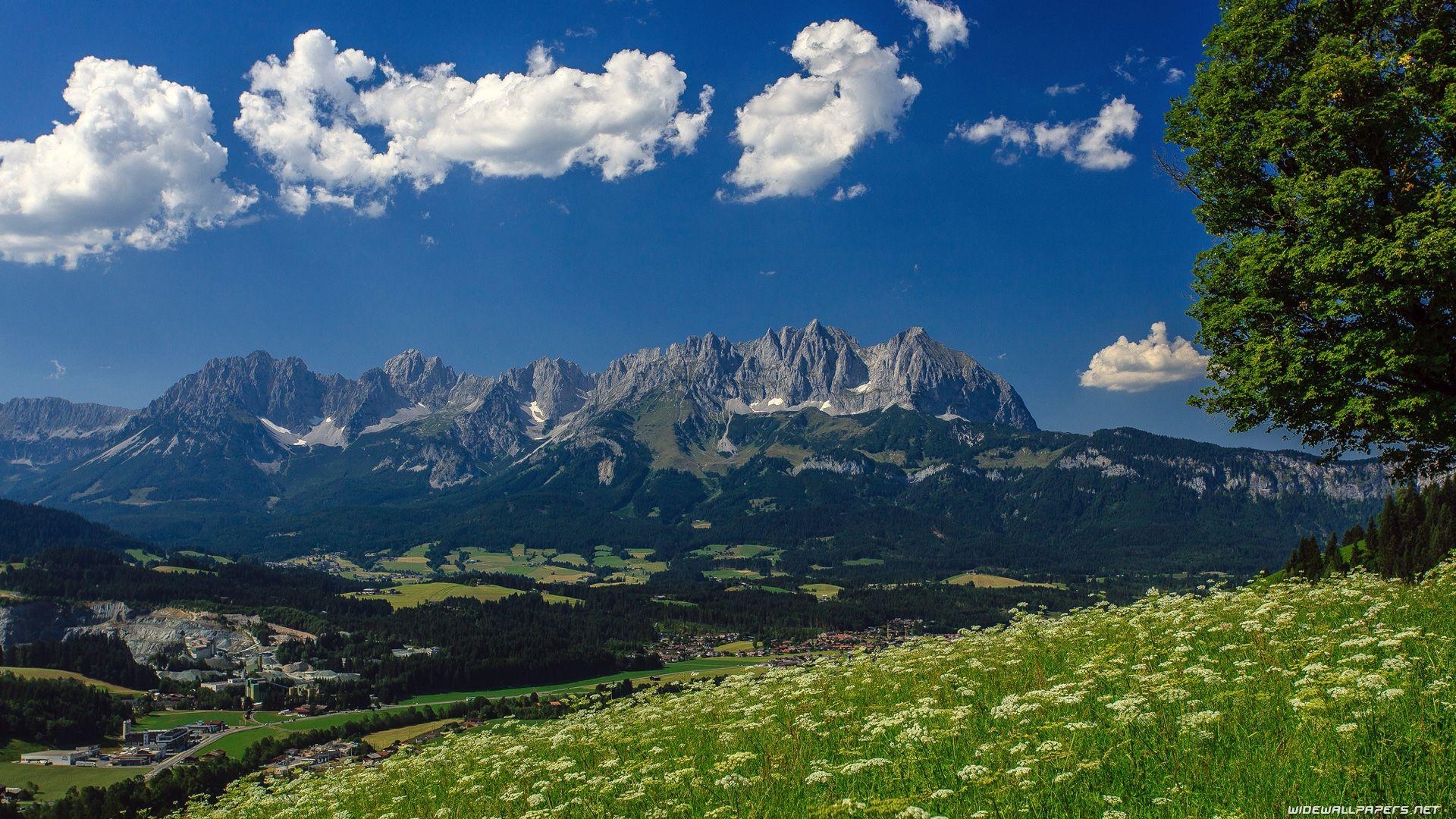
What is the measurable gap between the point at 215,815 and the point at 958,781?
665 inches

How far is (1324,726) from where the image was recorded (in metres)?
7.99

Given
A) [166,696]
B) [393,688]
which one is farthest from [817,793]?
[166,696]

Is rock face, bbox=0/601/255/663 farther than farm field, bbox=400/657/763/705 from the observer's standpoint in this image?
Yes

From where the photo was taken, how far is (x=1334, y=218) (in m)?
17.5

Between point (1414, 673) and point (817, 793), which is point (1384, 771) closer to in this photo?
point (1414, 673)

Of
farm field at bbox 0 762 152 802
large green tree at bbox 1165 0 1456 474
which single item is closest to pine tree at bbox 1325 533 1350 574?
large green tree at bbox 1165 0 1456 474

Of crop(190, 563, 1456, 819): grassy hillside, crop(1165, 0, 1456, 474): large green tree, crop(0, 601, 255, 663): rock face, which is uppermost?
crop(1165, 0, 1456, 474): large green tree

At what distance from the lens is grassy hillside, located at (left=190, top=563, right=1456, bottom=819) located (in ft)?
25.5

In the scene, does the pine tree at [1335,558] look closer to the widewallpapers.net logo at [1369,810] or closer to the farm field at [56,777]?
the widewallpapers.net logo at [1369,810]

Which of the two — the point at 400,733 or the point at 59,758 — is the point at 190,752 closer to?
the point at 59,758

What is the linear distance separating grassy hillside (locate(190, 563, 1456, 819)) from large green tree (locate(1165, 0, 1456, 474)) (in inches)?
176

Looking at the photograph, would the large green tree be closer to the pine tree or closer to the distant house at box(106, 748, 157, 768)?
the pine tree

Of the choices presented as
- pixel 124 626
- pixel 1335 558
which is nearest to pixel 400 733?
pixel 1335 558

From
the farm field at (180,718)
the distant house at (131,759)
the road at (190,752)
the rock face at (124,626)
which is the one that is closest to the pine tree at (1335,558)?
the road at (190,752)
